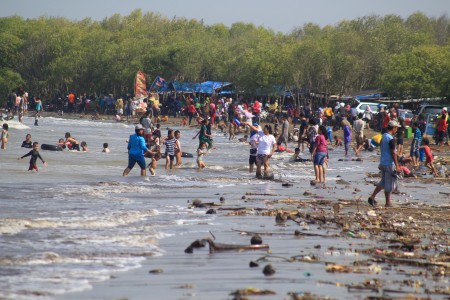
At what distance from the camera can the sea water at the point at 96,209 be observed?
974 cm

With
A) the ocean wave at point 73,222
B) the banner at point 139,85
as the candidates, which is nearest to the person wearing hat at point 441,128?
the ocean wave at point 73,222

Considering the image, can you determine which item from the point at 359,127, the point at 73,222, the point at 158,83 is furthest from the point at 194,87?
the point at 73,222

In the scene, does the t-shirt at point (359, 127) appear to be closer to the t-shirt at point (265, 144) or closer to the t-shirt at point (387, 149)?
the t-shirt at point (265, 144)

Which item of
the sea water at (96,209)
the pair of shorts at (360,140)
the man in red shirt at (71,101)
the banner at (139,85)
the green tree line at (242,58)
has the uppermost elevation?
the green tree line at (242,58)

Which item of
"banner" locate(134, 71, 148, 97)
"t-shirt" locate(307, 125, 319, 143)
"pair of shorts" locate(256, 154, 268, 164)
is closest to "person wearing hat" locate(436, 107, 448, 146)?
"t-shirt" locate(307, 125, 319, 143)

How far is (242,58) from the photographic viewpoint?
239 feet

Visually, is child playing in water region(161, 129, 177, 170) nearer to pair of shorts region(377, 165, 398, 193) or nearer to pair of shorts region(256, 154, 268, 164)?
pair of shorts region(256, 154, 268, 164)

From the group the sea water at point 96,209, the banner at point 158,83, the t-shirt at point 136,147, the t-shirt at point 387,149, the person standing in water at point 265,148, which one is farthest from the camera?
the banner at point 158,83

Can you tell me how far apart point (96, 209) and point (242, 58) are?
58251mm

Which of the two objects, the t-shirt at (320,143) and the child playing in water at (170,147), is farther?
the child playing in water at (170,147)

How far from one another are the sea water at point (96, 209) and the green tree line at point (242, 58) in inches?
1068

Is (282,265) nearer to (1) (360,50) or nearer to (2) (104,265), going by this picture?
(2) (104,265)

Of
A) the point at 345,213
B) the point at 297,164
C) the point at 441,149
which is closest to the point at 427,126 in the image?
the point at 441,149

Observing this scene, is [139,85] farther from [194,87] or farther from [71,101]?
[71,101]
